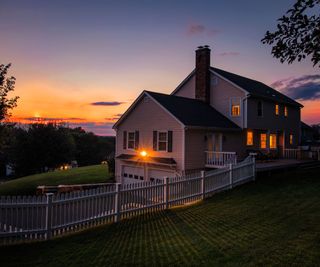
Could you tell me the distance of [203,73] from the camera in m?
22.9

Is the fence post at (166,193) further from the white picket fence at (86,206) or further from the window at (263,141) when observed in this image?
the window at (263,141)

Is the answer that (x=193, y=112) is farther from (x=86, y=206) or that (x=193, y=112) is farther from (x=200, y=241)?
(x=200, y=241)

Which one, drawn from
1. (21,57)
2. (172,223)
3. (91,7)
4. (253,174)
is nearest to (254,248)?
(172,223)

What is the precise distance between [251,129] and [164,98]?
816 centimetres

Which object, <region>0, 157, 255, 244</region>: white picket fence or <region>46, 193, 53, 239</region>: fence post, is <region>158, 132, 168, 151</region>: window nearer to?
<region>0, 157, 255, 244</region>: white picket fence

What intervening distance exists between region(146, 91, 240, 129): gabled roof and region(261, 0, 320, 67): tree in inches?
462

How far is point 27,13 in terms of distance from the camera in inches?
632

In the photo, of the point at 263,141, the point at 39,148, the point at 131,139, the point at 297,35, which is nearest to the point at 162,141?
the point at 131,139

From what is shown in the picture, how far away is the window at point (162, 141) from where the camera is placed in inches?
730

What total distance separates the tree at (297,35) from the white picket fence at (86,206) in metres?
6.63

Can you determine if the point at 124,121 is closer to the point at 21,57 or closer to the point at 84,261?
the point at 21,57

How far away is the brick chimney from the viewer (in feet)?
74.1

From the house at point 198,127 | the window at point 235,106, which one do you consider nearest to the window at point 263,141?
the house at point 198,127

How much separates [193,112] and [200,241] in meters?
13.9
